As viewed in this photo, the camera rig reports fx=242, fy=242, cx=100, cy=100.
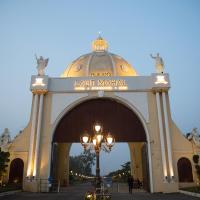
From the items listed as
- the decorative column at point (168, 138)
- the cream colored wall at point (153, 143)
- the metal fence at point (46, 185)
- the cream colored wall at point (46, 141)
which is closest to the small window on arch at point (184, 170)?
the cream colored wall at point (153, 143)

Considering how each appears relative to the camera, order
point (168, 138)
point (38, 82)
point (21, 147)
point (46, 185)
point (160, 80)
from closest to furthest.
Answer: point (46, 185) < point (168, 138) < point (21, 147) < point (160, 80) < point (38, 82)

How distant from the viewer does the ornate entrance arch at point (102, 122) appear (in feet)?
69.1

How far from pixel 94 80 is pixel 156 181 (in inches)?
394

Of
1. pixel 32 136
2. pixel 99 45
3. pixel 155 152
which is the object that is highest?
pixel 99 45

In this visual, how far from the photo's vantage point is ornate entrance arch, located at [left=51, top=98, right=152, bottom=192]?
21.1 m

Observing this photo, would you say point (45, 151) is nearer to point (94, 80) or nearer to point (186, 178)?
point (94, 80)

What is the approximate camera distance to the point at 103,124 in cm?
2127

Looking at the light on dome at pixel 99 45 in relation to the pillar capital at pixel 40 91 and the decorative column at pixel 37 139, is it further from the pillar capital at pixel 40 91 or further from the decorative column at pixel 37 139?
the decorative column at pixel 37 139

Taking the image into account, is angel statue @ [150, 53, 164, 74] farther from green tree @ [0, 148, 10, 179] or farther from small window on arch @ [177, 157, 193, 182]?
green tree @ [0, 148, 10, 179]

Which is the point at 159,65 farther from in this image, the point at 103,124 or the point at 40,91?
the point at 40,91

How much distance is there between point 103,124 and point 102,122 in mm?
205

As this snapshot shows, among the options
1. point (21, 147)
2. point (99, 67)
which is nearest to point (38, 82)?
point (21, 147)

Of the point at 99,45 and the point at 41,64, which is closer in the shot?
the point at 41,64

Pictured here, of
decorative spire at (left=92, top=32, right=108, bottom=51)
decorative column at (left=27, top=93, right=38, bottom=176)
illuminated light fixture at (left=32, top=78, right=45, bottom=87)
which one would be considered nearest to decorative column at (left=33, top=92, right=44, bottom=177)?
decorative column at (left=27, top=93, right=38, bottom=176)
